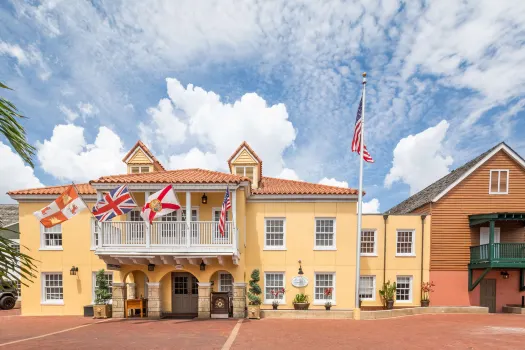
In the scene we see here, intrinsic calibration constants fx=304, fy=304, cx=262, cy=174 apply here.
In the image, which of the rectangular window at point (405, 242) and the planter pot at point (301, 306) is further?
the rectangular window at point (405, 242)

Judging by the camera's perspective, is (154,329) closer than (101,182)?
Yes

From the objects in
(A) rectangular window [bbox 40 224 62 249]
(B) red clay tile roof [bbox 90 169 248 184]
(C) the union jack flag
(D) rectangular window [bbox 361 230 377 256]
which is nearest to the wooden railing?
(C) the union jack flag

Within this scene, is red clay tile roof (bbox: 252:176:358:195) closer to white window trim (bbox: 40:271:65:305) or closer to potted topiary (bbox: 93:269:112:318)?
potted topiary (bbox: 93:269:112:318)

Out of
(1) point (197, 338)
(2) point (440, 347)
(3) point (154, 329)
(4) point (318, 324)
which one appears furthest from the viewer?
(4) point (318, 324)

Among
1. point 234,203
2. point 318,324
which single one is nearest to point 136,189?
point 234,203

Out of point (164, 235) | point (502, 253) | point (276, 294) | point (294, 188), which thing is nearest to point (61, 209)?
point (164, 235)

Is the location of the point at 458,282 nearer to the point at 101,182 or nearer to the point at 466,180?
the point at 466,180

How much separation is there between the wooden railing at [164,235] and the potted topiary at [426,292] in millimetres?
12382

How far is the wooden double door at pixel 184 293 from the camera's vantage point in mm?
17266

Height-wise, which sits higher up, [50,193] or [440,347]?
[50,193]

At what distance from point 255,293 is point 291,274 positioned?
262 cm

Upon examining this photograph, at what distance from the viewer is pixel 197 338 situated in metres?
11.8

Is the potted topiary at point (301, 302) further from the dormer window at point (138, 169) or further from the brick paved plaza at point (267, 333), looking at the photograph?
the dormer window at point (138, 169)

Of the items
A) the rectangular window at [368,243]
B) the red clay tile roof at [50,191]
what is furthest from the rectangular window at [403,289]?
the red clay tile roof at [50,191]
